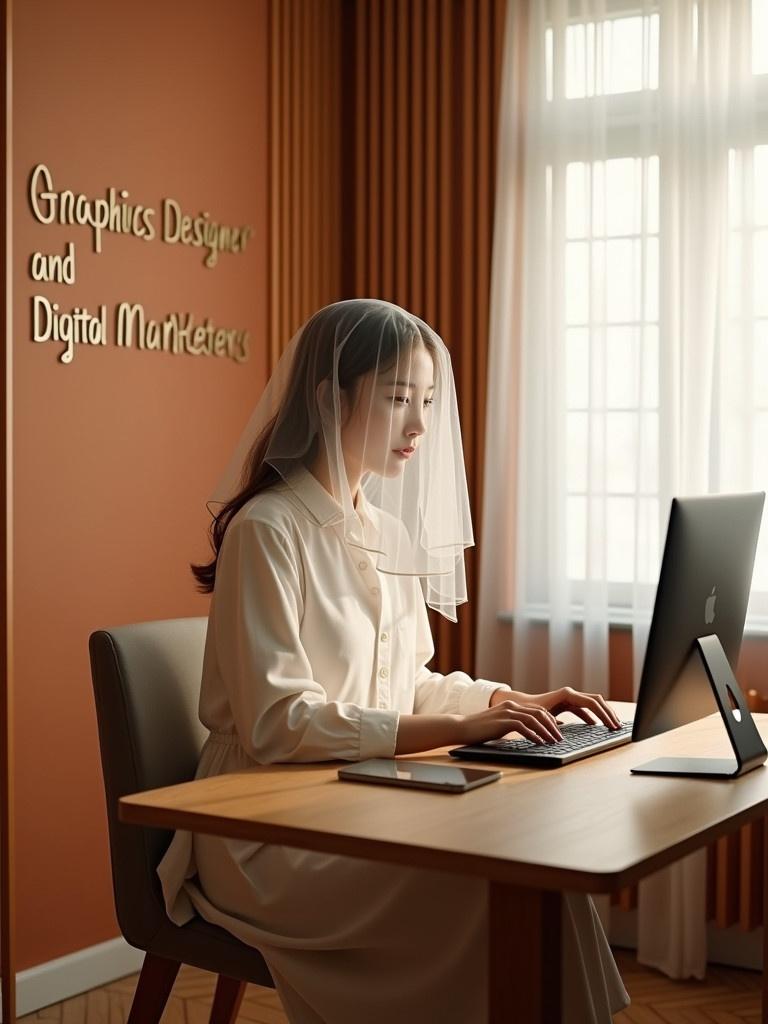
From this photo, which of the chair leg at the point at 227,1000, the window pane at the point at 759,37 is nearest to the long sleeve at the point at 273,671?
the chair leg at the point at 227,1000

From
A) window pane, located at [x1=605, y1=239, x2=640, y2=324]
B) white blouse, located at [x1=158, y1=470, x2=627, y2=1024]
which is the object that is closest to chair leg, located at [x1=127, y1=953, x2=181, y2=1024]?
white blouse, located at [x1=158, y1=470, x2=627, y2=1024]

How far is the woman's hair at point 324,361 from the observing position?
7.39 ft

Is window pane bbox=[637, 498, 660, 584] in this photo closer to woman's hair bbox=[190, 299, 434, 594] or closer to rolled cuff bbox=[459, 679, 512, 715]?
rolled cuff bbox=[459, 679, 512, 715]

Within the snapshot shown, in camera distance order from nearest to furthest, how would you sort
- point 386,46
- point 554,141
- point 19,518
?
point 19,518
point 554,141
point 386,46

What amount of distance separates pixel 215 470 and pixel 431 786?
203 centimetres

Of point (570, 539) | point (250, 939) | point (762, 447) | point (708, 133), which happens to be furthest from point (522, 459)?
point (250, 939)

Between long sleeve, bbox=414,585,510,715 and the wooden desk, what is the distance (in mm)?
444

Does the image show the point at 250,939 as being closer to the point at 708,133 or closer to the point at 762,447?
the point at 762,447

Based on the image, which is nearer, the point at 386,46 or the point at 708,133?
the point at 708,133

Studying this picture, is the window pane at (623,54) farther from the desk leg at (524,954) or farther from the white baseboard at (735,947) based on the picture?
the desk leg at (524,954)

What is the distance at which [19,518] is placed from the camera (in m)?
3.09

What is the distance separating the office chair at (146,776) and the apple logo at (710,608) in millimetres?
867

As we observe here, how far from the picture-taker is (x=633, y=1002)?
3.29m

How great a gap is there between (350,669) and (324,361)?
1.72 feet
